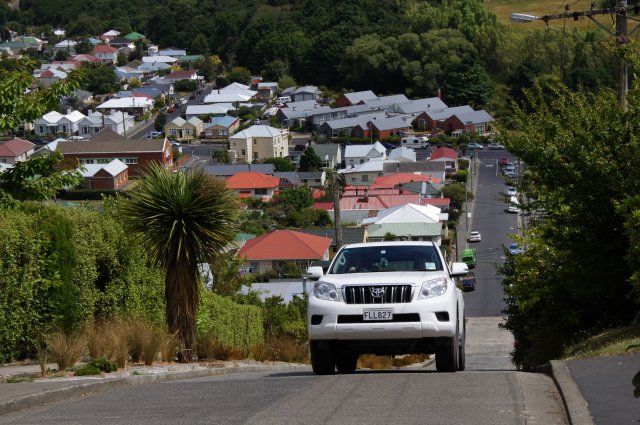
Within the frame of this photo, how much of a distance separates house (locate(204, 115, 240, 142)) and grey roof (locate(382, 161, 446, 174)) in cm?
Answer: 2870

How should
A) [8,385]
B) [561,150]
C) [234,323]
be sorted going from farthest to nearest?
[234,323] < [561,150] < [8,385]

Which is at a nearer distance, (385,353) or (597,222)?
(385,353)

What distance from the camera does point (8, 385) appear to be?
35.9 ft

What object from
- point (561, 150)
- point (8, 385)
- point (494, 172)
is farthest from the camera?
point (494, 172)

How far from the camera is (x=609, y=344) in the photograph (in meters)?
12.5

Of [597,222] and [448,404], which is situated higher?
[597,222]

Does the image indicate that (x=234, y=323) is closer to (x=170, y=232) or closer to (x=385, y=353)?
(x=170, y=232)

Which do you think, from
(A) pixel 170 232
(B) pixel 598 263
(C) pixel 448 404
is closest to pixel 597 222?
(B) pixel 598 263

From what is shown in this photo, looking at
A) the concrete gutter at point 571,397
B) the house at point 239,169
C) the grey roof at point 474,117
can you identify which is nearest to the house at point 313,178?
the house at point 239,169

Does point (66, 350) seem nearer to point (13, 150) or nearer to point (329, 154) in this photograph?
point (329, 154)

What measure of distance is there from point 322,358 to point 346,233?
50.6m

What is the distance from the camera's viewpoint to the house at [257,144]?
105m

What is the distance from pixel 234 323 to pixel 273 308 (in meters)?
8.29

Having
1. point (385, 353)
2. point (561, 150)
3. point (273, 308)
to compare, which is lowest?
point (273, 308)
